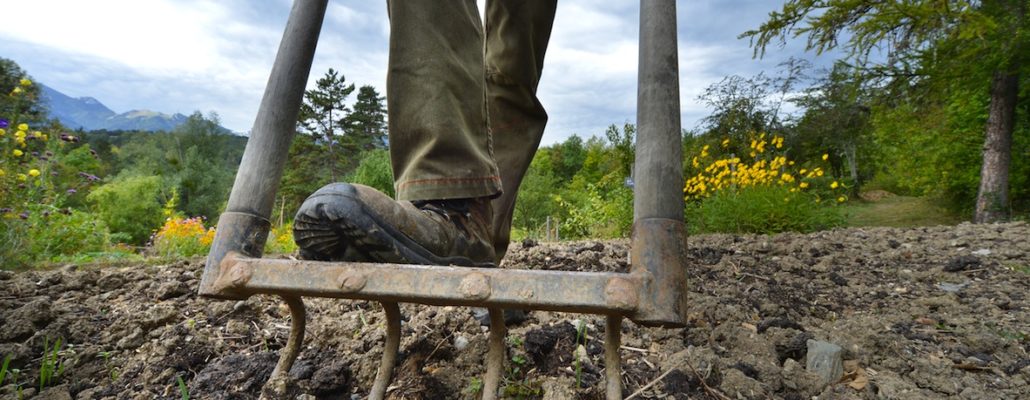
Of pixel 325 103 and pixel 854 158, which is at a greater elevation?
pixel 325 103

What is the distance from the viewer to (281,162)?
1232 millimetres

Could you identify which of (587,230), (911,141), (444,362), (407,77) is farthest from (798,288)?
(911,141)

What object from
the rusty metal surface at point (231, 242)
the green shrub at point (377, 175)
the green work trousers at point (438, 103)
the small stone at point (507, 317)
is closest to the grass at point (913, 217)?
the small stone at point (507, 317)

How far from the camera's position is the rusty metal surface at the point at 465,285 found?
35.2 inches

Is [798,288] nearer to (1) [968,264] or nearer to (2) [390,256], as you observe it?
(1) [968,264]

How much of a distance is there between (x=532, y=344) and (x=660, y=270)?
0.64 metres

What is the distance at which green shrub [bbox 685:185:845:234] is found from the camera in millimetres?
5781

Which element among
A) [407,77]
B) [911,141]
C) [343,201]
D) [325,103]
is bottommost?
[343,201]

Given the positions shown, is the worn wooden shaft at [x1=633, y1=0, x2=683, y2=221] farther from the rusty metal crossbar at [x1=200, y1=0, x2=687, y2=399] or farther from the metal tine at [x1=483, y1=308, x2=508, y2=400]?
the metal tine at [x1=483, y1=308, x2=508, y2=400]

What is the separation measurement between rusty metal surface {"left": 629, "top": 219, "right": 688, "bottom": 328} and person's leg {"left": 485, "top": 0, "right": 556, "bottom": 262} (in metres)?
0.90

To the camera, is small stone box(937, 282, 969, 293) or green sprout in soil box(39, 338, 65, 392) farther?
small stone box(937, 282, 969, 293)

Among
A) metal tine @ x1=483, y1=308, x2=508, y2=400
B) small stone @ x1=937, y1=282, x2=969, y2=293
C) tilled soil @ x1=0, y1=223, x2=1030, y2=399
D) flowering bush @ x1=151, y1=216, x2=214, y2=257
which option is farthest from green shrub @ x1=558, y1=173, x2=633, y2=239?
metal tine @ x1=483, y1=308, x2=508, y2=400

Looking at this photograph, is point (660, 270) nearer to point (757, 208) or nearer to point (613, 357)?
point (613, 357)

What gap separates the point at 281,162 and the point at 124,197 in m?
24.5
